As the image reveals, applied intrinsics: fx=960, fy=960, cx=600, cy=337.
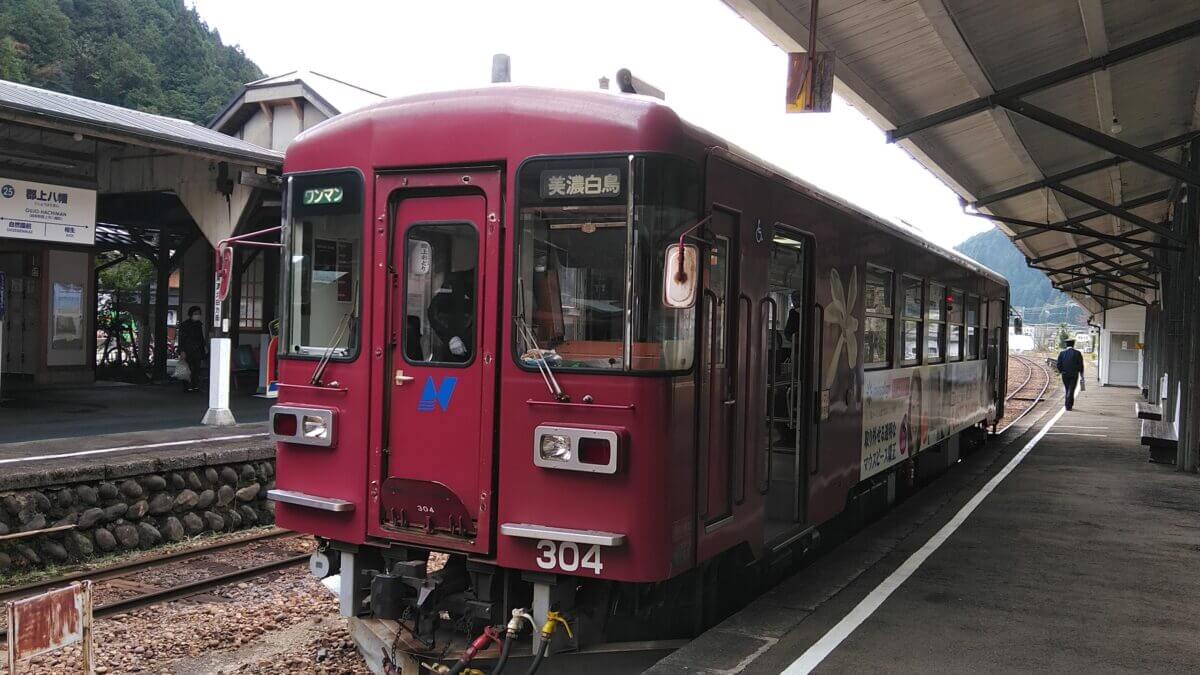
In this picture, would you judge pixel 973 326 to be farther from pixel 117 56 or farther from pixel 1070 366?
pixel 117 56

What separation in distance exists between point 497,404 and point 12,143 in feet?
36.0

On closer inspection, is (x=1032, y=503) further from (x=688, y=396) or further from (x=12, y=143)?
(x=12, y=143)

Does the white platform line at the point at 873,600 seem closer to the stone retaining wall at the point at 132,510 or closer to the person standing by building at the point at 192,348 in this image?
the stone retaining wall at the point at 132,510

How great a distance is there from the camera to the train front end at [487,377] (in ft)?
14.6

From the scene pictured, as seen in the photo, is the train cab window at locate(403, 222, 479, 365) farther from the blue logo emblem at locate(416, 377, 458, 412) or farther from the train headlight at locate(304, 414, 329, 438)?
the train headlight at locate(304, 414, 329, 438)

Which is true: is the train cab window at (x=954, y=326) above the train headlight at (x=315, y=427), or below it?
above

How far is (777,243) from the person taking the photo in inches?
239

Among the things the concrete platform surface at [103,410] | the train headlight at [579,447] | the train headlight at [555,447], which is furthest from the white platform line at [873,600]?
the concrete platform surface at [103,410]

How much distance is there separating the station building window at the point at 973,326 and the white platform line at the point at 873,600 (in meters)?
2.84

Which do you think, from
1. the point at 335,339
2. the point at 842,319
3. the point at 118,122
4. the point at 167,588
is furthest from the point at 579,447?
the point at 118,122

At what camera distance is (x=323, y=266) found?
5.23 m

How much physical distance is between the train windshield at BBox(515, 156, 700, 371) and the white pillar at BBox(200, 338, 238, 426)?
8919 millimetres

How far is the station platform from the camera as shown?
504 cm

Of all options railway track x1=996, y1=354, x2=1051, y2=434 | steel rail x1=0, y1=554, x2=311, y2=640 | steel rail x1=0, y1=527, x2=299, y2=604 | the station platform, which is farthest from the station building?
railway track x1=996, y1=354, x2=1051, y2=434
